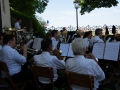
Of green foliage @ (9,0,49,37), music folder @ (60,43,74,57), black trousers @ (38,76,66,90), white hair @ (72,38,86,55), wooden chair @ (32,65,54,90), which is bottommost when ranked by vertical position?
black trousers @ (38,76,66,90)

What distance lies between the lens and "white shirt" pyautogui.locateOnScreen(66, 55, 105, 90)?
10.5ft

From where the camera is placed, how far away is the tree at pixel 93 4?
21745 mm

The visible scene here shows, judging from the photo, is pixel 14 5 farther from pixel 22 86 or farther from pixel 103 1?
pixel 22 86

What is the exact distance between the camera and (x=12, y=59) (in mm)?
4262

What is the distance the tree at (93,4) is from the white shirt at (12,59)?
18.6 metres

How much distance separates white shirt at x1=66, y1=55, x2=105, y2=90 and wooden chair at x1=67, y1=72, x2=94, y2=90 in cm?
12

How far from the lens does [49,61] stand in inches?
154

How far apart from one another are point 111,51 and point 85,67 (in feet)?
5.96

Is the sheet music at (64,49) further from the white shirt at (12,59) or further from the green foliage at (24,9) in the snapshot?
the green foliage at (24,9)

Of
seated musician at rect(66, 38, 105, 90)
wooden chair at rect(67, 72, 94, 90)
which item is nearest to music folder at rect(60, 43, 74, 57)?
seated musician at rect(66, 38, 105, 90)

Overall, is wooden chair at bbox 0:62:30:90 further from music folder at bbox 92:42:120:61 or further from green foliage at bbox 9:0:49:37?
green foliage at bbox 9:0:49:37

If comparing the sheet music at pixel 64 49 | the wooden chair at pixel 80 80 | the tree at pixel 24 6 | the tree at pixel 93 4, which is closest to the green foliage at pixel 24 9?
the tree at pixel 24 6

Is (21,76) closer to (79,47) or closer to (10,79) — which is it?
(10,79)

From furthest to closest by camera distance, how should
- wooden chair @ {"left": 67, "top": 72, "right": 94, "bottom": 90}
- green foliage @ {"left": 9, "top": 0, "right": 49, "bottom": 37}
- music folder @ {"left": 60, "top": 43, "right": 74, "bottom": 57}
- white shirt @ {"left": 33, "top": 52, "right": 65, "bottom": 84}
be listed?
1. green foliage @ {"left": 9, "top": 0, "right": 49, "bottom": 37}
2. music folder @ {"left": 60, "top": 43, "right": 74, "bottom": 57}
3. white shirt @ {"left": 33, "top": 52, "right": 65, "bottom": 84}
4. wooden chair @ {"left": 67, "top": 72, "right": 94, "bottom": 90}
